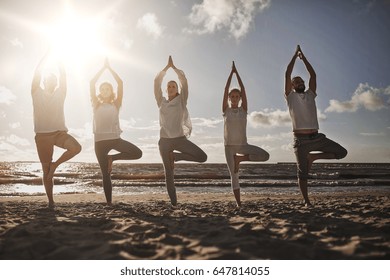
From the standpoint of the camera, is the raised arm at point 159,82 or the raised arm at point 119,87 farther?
the raised arm at point 119,87

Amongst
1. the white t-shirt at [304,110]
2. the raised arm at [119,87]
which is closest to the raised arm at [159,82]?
the raised arm at [119,87]

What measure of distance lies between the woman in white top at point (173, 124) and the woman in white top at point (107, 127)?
620 mm

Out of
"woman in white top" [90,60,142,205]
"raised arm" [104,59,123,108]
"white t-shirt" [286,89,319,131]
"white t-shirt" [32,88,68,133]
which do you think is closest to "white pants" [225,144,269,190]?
"white t-shirt" [286,89,319,131]

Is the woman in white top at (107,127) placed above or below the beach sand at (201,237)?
above

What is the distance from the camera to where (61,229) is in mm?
4184

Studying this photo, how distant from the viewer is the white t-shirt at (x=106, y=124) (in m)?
6.32

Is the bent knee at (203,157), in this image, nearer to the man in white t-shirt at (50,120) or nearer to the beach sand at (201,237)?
the beach sand at (201,237)

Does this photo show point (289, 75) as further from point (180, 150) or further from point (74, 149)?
point (74, 149)

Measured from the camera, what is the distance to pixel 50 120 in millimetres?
6008
